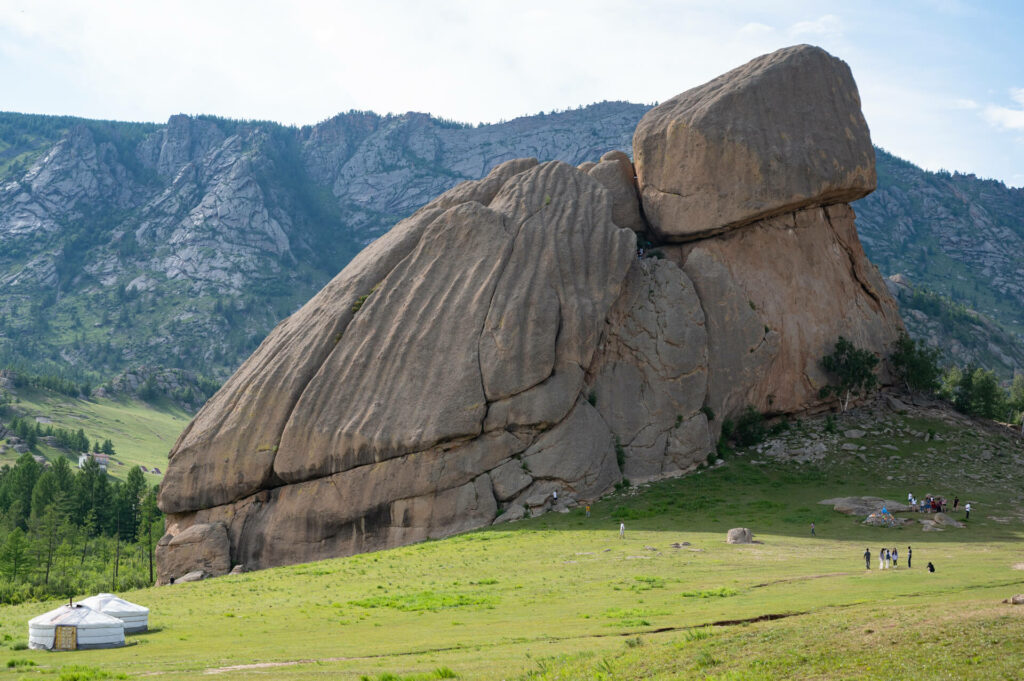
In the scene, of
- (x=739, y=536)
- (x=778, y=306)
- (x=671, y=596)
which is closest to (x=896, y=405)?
(x=778, y=306)

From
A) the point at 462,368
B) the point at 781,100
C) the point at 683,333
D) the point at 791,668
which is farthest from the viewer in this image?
the point at 781,100

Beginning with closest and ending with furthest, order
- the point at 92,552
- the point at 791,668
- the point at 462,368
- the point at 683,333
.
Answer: the point at 791,668
the point at 462,368
the point at 683,333
the point at 92,552

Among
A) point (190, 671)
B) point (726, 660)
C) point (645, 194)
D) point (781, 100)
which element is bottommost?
point (190, 671)

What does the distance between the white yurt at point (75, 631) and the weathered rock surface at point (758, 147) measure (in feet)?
183

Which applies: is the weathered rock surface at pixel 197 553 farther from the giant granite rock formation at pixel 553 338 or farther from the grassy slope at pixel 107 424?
the grassy slope at pixel 107 424

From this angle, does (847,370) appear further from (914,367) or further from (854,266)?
(854,266)

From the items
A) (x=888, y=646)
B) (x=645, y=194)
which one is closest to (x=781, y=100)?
(x=645, y=194)

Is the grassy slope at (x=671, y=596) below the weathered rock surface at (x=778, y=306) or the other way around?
below

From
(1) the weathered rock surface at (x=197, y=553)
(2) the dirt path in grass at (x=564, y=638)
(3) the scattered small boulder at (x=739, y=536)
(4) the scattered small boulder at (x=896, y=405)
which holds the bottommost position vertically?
(1) the weathered rock surface at (x=197, y=553)

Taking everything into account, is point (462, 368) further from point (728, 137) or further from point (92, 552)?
point (92, 552)

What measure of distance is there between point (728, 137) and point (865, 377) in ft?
76.4

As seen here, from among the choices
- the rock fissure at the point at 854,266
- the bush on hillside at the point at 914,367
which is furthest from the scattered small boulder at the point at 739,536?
the rock fissure at the point at 854,266

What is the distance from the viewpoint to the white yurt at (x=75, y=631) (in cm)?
3059

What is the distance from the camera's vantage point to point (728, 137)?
71312 mm
